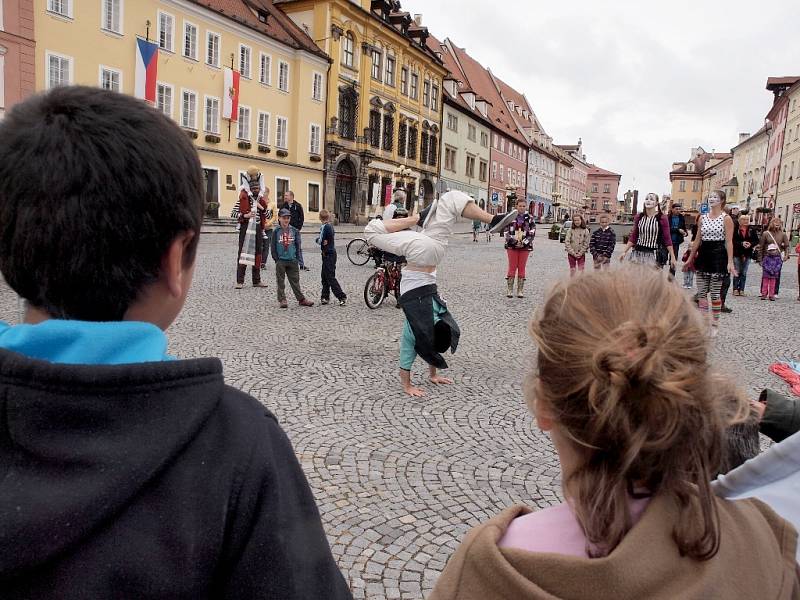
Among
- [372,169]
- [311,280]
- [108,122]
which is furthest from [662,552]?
[372,169]

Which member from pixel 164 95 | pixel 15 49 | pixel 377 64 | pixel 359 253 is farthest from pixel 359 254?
pixel 377 64

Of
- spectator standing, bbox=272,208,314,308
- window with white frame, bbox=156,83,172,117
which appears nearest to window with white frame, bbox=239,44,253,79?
window with white frame, bbox=156,83,172,117

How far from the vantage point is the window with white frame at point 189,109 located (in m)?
30.3

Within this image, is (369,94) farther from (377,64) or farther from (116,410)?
(116,410)

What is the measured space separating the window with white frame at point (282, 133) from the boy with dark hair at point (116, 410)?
36.9 metres

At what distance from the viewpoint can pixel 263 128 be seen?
1387 inches

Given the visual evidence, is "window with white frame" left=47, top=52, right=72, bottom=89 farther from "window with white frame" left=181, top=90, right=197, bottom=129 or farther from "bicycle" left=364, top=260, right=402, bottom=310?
"bicycle" left=364, top=260, right=402, bottom=310

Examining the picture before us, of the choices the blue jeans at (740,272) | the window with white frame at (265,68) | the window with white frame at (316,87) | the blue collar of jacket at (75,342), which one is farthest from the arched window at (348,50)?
the blue collar of jacket at (75,342)

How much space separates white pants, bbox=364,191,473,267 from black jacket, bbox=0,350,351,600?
14.3ft

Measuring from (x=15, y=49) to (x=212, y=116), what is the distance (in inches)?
380

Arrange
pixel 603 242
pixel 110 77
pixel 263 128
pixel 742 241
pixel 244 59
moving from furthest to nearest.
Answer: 1. pixel 263 128
2. pixel 244 59
3. pixel 110 77
4. pixel 742 241
5. pixel 603 242

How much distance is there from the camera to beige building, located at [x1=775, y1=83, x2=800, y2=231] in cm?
4531

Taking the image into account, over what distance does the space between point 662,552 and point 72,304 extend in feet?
3.26

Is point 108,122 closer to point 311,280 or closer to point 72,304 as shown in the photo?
point 72,304
